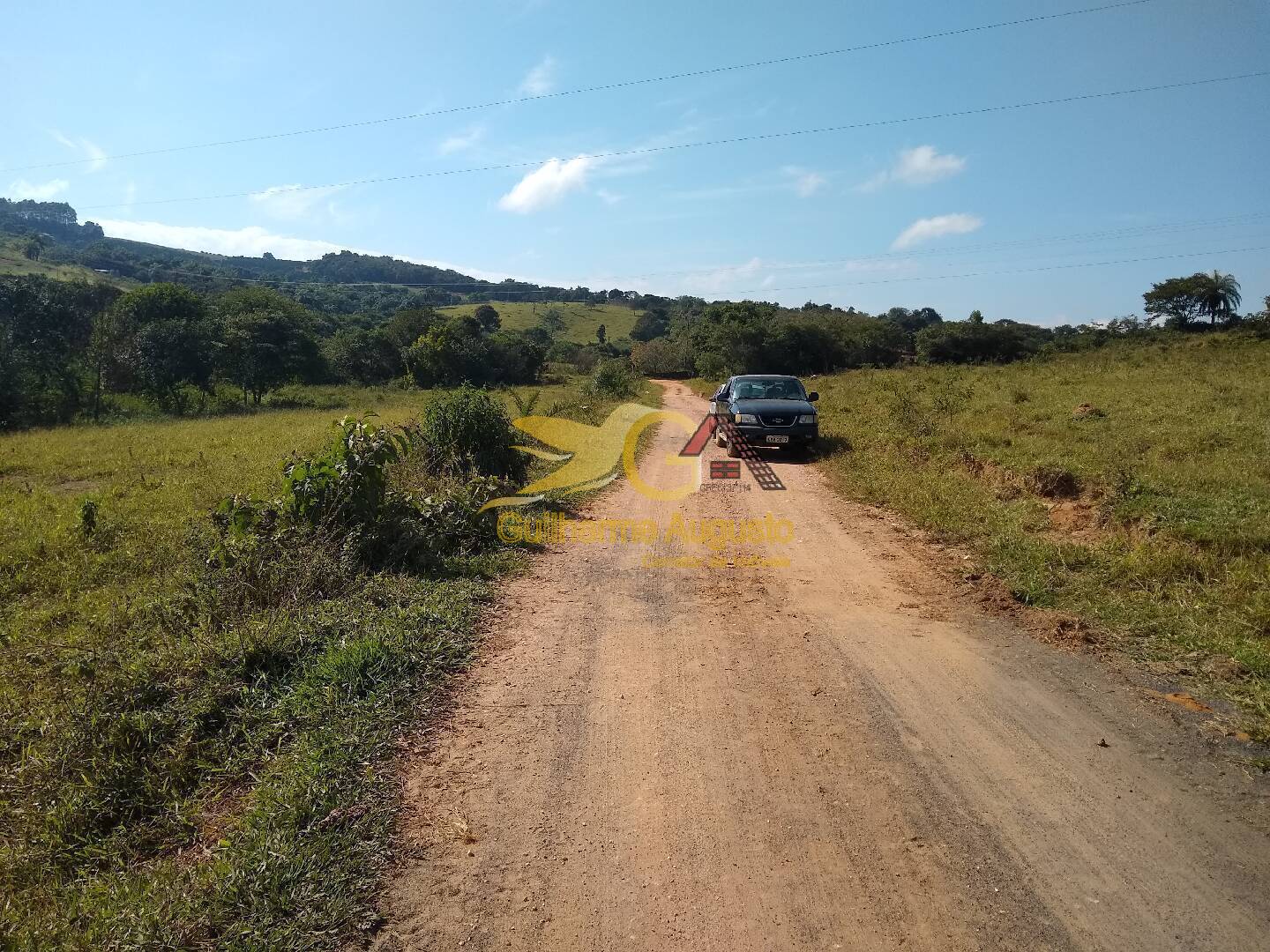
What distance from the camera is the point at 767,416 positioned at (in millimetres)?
12742

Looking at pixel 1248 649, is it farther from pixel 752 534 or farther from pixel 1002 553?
pixel 752 534

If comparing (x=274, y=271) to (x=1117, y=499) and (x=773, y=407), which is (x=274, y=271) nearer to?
(x=773, y=407)

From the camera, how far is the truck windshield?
546 inches

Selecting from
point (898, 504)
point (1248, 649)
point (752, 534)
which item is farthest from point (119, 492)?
point (1248, 649)

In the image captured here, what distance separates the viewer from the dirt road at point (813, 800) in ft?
8.62

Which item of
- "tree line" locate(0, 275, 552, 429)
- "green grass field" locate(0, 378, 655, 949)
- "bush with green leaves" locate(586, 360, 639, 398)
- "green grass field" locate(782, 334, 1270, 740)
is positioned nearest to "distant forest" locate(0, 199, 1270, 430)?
"tree line" locate(0, 275, 552, 429)

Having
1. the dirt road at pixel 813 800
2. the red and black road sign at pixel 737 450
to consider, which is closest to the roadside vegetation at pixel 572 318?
the red and black road sign at pixel 737 450

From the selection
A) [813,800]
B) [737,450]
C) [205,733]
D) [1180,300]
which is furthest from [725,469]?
[1180,300]

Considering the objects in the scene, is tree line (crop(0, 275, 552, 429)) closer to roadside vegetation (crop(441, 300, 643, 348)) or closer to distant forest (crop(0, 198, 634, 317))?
distant forest (crop(0, 198, 634, 317))

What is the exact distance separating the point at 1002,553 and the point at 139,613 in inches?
302

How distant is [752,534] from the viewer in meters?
8.01

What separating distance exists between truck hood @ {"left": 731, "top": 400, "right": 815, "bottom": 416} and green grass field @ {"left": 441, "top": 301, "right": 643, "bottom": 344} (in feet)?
226

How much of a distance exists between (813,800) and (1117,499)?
6.31m

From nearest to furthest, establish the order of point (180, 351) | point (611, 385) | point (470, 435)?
point (470, 435) < point (611, 385) < point (180, 351)
